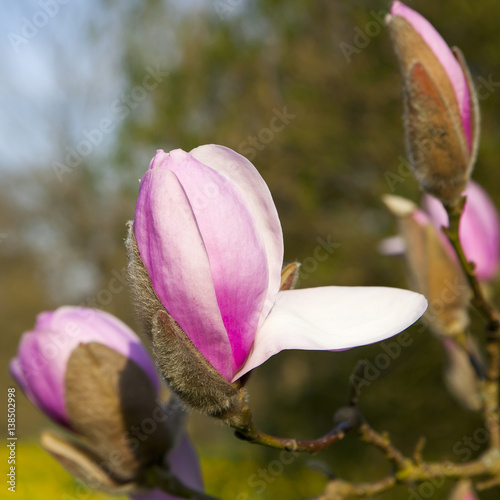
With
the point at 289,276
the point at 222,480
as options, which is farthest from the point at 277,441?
the point at 222,480

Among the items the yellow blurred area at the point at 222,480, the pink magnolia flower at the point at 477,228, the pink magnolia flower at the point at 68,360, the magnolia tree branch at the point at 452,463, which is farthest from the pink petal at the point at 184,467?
the yellow blurred area at the point at 222,480

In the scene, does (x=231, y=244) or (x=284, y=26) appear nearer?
(x=231, y=244)

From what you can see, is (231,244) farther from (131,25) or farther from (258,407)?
(131,25)

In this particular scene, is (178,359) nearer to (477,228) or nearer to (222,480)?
(477,228)

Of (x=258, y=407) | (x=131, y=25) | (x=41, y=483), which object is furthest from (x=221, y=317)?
(x=131, y=25)

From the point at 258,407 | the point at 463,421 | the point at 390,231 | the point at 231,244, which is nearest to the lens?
the point at 231,244

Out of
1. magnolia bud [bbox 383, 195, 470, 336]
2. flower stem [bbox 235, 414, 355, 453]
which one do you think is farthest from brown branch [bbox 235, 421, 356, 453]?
magnolia bud [bbox 383, 195, 470, 336]

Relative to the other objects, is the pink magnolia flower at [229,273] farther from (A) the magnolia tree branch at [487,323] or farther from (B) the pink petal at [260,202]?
(A) the magnolia tree branch at [487,323]
